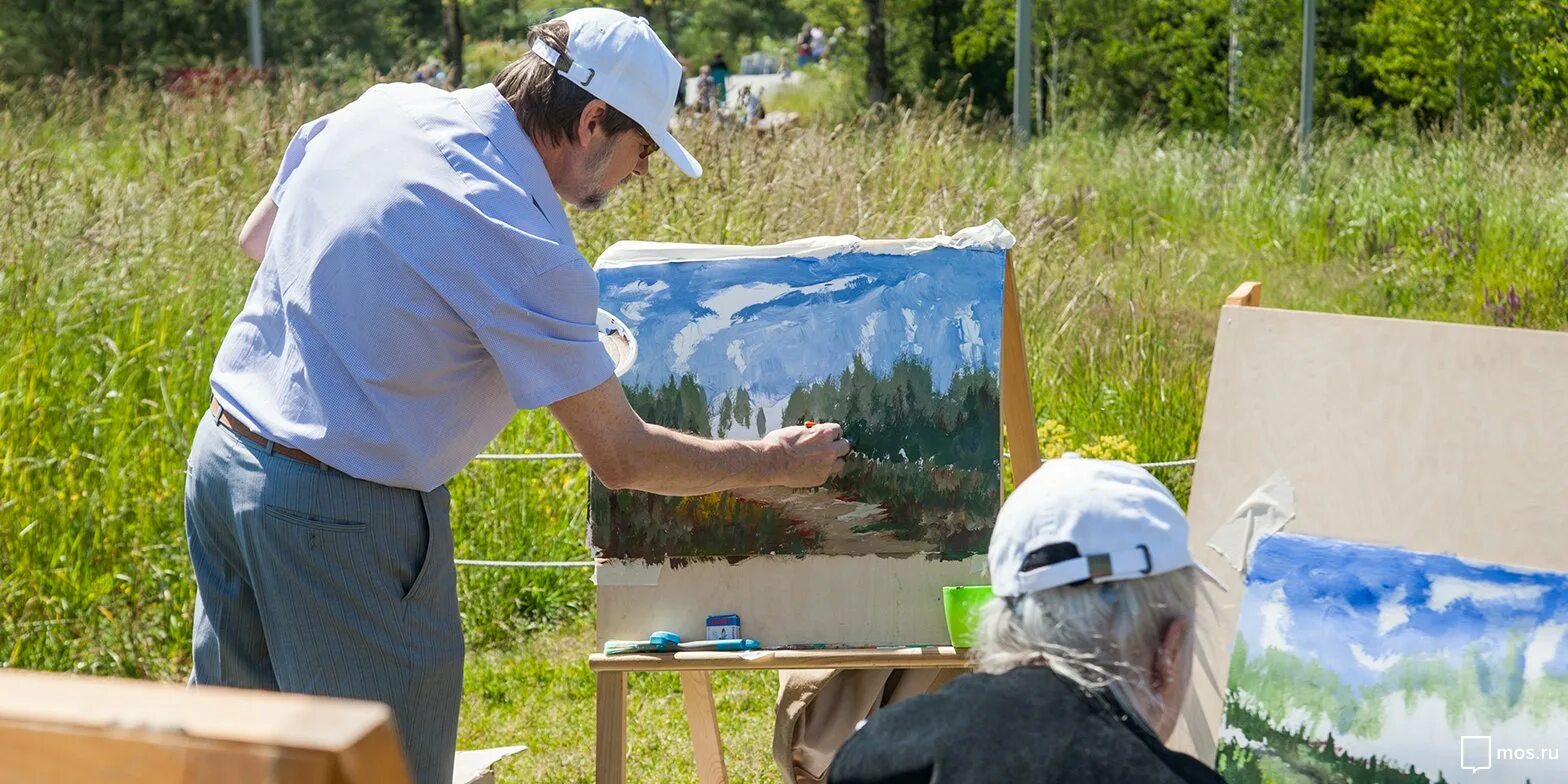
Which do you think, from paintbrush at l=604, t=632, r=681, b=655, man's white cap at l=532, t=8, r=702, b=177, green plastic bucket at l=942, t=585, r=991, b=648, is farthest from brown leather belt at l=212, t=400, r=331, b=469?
green plastic bucket at l=942, t=585, r=991, b=648

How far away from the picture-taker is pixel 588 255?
5465 mm

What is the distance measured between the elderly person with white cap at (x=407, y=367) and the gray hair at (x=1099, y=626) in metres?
0.73

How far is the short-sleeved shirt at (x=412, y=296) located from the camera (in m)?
2.05

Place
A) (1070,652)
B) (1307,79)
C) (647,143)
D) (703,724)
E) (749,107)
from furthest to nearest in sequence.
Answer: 1. (1307,79)
2. (749,107)
3. (703,724)
4. (647,143)
5. (1070,652)

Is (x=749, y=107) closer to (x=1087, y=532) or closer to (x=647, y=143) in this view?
(x=647, y=143)

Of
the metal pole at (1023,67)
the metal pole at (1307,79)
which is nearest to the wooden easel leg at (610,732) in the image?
the metal pole at (1023,67)

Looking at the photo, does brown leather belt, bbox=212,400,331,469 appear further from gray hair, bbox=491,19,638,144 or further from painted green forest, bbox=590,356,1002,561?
painted green forest, bbox=590,356,1002,561

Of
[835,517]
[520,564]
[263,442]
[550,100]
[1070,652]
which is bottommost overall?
[520,564]

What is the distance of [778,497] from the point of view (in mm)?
2848

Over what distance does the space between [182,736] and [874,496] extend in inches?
78.1

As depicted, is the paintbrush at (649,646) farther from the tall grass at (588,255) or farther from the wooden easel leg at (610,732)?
the tall grass at (588,255)

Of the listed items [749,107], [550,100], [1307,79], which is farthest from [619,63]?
[1307,79]

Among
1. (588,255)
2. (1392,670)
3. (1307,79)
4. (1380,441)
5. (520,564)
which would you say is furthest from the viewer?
(1307,79)

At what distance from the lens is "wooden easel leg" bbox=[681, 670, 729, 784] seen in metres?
3.02
